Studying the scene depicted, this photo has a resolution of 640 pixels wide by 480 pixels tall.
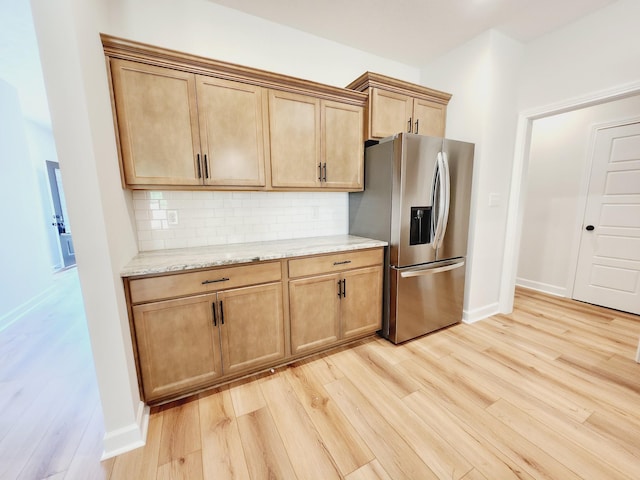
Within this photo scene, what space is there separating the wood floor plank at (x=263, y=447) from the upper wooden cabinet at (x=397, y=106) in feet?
7.74

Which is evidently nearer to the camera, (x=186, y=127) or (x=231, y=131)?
(x=186, y=127)

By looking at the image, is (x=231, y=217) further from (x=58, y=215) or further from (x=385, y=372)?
(x=58, y=215)

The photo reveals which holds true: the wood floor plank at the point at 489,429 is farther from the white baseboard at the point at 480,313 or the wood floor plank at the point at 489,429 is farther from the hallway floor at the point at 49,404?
the hallway floor at the point at 49,404

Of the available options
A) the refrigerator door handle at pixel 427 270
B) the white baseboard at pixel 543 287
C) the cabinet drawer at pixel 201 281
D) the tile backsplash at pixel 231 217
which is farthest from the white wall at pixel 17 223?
the white baseboard at pixel 543 287

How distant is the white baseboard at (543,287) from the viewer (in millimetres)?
3387

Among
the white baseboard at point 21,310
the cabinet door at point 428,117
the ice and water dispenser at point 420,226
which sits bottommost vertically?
the white baseboard at point 21,310

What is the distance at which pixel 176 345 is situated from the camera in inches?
62.5

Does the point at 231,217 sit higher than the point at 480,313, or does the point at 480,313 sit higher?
the point at 231,217

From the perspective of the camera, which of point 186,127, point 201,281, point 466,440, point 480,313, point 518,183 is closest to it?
point 466,440

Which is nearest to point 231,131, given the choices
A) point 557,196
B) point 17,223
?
point 17,223

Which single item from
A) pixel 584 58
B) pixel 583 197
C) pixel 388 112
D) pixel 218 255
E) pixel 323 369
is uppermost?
pixel 584 58

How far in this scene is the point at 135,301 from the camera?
4.75 feet

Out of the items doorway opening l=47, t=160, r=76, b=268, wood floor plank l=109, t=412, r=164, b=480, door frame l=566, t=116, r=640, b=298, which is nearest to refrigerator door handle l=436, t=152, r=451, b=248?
door frame l=566, t=116, r=640, b=298

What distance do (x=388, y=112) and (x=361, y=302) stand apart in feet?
5.83
